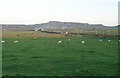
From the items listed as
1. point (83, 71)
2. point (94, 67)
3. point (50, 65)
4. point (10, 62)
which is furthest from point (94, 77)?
point (10, 62)

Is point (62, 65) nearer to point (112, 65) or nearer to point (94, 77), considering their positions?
point (112, 65)

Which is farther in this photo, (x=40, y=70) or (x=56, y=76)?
(x=40, y=70)

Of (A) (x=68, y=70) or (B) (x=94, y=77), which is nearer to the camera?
(B) (x=94, y=77)

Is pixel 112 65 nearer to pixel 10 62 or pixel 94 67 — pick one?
pixel 94 67

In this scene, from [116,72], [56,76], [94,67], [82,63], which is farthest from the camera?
[82,63]

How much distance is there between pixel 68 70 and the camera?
18.6 meters

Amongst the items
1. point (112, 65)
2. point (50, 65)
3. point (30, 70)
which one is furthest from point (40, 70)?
point (112, 65)

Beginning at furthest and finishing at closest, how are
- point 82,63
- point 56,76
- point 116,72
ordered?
point 82,63 → point 116,72 → point 56,76

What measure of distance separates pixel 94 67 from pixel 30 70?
4093 mm

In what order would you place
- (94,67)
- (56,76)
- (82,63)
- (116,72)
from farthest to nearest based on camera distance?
(82,63) < (94,67) < (116,72) < (56,76)

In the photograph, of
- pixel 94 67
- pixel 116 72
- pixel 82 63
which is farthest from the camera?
pixel 82 63

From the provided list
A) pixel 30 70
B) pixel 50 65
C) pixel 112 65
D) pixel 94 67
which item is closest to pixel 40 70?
pixel 30 70

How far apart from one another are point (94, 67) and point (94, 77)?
3714mm

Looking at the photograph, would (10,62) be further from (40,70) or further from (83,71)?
(83,71)
